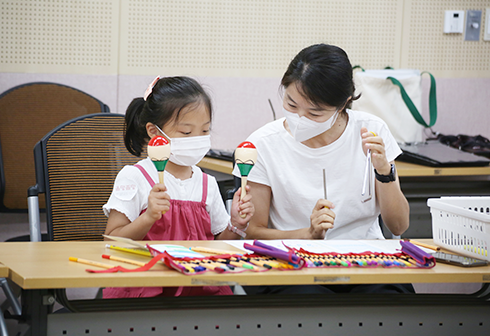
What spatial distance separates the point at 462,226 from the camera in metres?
1.28

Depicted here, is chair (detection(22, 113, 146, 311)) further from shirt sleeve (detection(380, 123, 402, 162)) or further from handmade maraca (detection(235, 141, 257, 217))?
shirt sleeve (detection(380, 123, 402, 162))

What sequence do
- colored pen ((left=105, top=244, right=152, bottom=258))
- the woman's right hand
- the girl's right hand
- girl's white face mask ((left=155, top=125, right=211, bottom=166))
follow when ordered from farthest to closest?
girl's white face mask ((left=155, top=125, right=211, bottom=166)) → the woman's right hand → the girl's right hand → colored pen ((left=105, top=244, right=152, bottom=258))

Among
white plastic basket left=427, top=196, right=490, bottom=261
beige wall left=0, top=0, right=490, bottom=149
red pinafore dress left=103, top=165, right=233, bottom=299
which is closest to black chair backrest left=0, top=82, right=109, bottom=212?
beige wall left=0, top=0, right=490, bottom=149

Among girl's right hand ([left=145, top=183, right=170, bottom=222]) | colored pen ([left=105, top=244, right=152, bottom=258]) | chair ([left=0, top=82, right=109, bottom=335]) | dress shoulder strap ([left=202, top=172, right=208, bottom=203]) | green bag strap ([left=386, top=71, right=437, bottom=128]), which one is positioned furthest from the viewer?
green bag strap ([left=386, top=71, right=437, bottom=128])

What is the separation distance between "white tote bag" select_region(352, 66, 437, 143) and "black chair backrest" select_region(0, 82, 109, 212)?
1473 millimetres

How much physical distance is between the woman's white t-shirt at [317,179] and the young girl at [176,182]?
19 centimetres

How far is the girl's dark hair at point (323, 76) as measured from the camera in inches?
63.4

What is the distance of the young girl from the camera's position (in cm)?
152

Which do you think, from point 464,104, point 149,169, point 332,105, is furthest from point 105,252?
point 464,104

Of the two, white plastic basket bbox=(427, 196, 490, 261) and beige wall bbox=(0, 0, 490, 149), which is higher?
beige wall bbox=(0, 0, 490, 149)

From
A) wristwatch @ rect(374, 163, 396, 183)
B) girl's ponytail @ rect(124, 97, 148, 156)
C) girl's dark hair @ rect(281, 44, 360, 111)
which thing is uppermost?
girl's dark hair @ rect(281, 44, 360, 111)

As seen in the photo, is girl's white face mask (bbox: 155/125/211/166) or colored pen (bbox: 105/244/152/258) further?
girl's white face mask (bbox: 155/125/211/166)

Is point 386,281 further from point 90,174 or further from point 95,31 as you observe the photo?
point 95,31

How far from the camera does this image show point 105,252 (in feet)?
4.05
